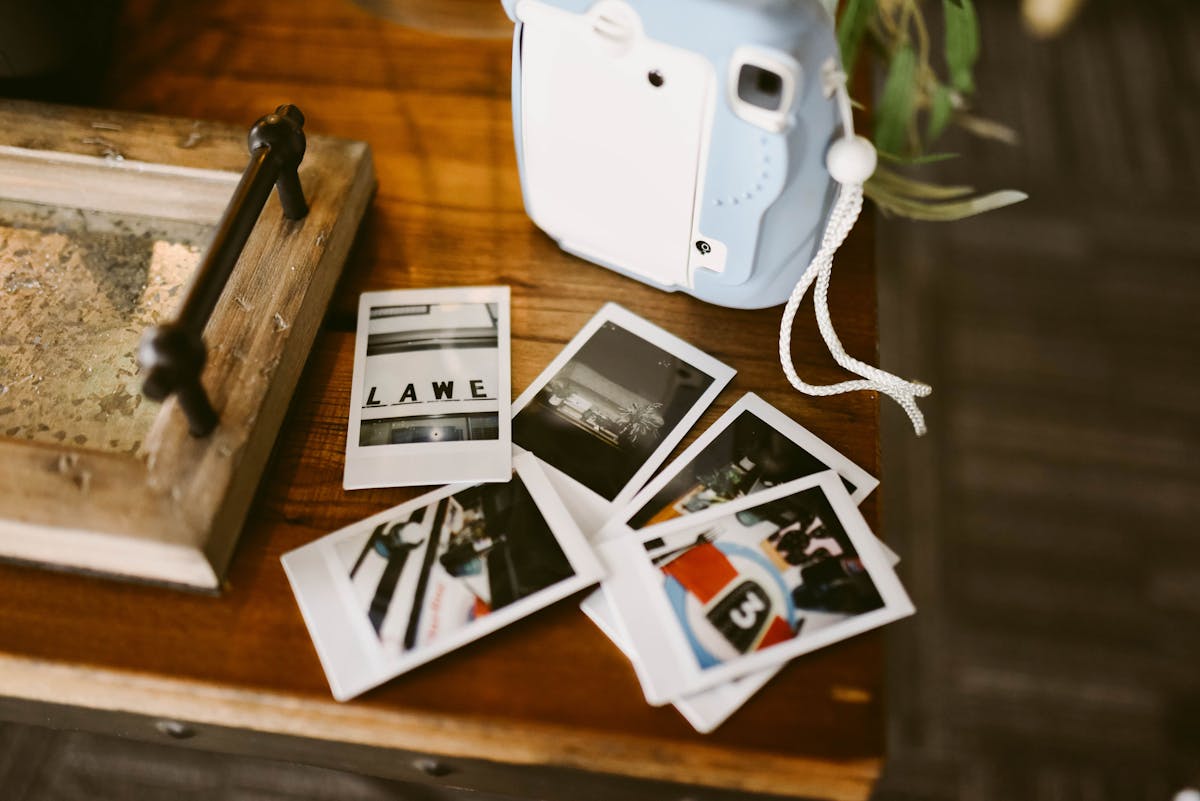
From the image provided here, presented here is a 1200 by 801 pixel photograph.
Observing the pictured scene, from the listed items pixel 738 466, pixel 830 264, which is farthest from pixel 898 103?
pixel 738 466

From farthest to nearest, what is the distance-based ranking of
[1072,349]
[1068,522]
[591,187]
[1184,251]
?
[1184,251]
[1072,349]
[1068,522]
[591,187]

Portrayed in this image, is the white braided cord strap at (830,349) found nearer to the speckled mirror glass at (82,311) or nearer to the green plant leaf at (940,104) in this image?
the green plant leaf at (940,104)

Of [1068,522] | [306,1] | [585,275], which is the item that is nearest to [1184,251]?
[1068,522]

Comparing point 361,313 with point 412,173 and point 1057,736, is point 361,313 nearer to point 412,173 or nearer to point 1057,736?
point 412,173

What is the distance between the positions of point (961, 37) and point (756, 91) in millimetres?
290

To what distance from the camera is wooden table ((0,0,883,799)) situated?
0.64 m

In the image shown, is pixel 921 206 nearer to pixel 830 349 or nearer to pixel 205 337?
pixel 830 349

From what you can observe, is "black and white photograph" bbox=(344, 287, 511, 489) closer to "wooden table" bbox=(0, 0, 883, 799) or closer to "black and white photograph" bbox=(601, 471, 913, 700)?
"wooden table" bbox=(0, 0, 883, 799)

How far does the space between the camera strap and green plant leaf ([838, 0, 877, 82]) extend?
0.15 metres

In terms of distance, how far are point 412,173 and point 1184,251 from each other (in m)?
1.60

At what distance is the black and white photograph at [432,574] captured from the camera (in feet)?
2.14

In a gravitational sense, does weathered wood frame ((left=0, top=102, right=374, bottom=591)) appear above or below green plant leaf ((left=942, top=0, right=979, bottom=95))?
below

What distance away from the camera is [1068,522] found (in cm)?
155

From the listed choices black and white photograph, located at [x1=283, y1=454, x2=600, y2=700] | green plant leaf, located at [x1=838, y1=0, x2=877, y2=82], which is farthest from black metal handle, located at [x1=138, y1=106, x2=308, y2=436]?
green plant leaf, located at [x1=838, y1=0, x2=877, y2=82]
